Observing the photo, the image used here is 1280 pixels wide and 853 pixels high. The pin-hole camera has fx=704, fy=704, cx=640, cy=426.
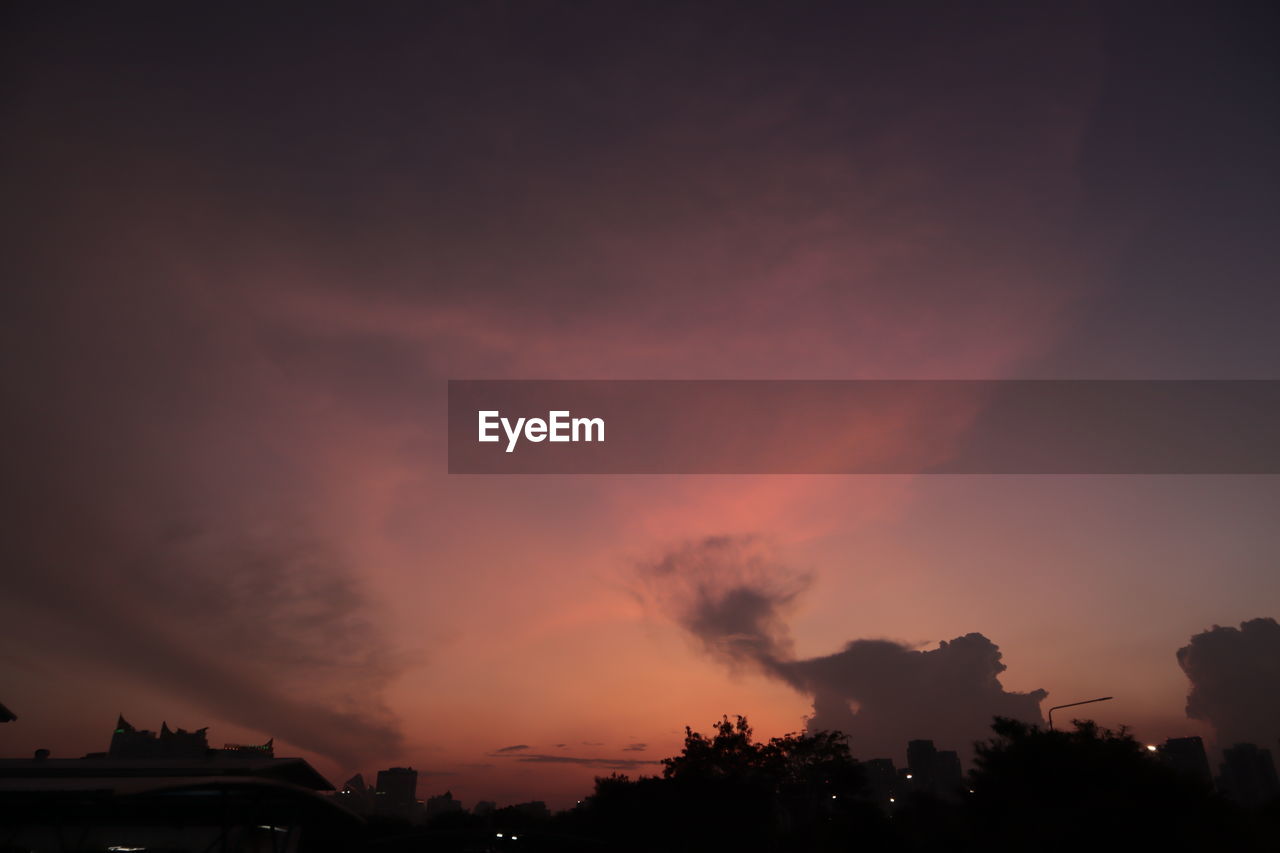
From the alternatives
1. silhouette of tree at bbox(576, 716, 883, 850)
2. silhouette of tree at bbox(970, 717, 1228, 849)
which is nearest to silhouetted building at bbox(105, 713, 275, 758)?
silhouette of tree at bbox(576, 716, 883, 850)

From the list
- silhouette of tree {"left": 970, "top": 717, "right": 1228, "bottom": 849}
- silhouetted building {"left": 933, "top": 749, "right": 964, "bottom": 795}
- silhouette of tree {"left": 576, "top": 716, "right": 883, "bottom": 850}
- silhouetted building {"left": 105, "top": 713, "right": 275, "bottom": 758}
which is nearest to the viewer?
silhouette of tree {"left": 970, "top": 717, "right": 1228, "bottom": 849}

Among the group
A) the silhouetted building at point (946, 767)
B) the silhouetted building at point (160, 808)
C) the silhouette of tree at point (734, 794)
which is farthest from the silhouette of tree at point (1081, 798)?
the silhouetted building at point (946, 767)

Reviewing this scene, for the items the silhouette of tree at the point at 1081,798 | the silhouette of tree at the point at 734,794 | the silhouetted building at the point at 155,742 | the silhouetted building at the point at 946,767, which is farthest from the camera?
the silhouetted building at the point at 946,767

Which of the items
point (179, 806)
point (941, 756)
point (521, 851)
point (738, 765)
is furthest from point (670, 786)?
point (941, 756)

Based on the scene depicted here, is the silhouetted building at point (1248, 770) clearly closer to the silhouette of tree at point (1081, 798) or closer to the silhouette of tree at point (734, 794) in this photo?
the silhouette of tree at point (734, 794)

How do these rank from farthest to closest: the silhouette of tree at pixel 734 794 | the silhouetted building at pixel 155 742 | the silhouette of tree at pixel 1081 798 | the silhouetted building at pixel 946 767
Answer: the silhouetted building at pixel 946 767 → the silhouetted building at pixel 155 742 → the silhouette of tree at pixel 734 794 → the silhouette of tree at pixel 1081 798

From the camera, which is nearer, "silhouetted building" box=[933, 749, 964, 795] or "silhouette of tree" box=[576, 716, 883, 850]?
"silhouette of tree" box=[576, 716, 883, 850]

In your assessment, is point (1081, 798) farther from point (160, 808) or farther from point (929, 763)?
point (929, 763)

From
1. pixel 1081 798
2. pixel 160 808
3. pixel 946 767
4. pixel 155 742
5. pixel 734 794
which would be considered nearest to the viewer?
pixel 1081 798

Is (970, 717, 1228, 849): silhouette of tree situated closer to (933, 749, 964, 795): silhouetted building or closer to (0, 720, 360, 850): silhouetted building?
(0, 720, 360, 850): silhouetted building

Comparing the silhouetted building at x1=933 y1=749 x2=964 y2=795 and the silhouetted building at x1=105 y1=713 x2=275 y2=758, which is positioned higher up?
the silhouetted building at x1=105 y1=713 x2=275 y2=758

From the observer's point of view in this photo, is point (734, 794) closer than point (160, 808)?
No

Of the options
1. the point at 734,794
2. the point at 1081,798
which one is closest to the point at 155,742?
the point at 734,794

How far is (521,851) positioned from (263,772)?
3812 centimetres
